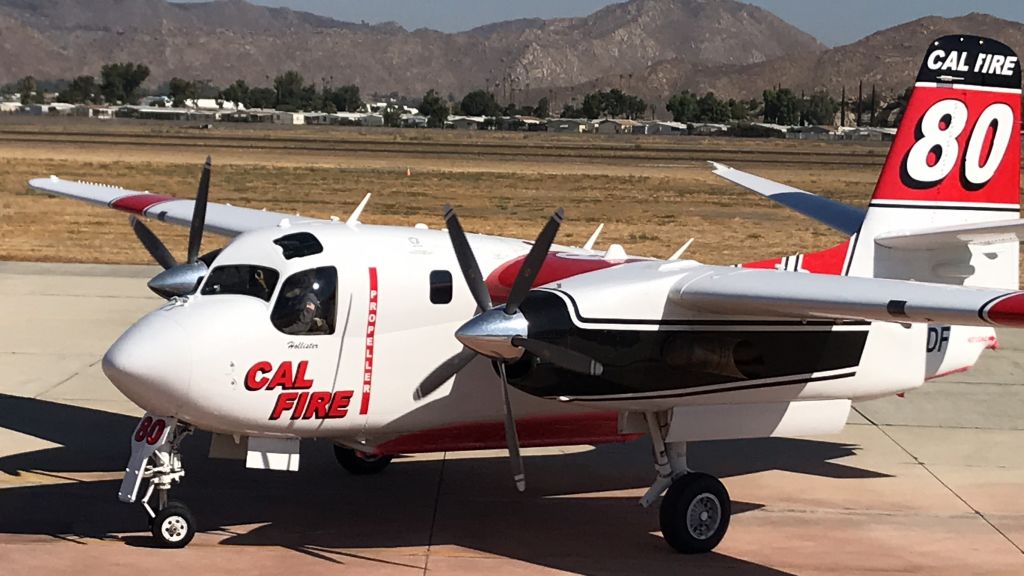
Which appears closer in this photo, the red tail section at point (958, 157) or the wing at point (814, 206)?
the red tail section at point (958, 157)

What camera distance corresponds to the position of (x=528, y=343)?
44.6 feet

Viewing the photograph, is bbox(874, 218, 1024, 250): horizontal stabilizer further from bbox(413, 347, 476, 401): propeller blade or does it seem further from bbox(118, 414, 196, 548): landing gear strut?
bbox(118, 414, 196, 548): landing gear strut

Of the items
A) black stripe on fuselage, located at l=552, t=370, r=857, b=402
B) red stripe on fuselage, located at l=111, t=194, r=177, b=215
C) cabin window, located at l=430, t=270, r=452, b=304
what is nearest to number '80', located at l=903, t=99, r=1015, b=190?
black stripe on fuselage, located at l=552, t=370, r=857, b=402

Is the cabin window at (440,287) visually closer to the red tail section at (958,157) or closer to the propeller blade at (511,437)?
the propeller blade at (511,437)

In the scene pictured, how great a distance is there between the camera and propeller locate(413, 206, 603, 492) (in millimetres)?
13516

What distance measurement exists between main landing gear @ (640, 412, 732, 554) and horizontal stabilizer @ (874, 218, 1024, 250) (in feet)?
12.5

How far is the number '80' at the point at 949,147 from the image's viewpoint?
57.7ft

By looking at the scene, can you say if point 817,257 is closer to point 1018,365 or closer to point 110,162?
point 1018,365

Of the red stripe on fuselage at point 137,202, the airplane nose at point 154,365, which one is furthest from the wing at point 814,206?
the airplane nose at point 154,365

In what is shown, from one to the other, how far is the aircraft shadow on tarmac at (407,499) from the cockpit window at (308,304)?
2453mm

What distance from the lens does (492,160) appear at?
9450 centimetres

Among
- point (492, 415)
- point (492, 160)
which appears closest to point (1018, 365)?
point (492, 415)

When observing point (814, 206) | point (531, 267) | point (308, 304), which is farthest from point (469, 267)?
point (814, 206)

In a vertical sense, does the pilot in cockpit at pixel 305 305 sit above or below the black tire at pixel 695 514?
above
